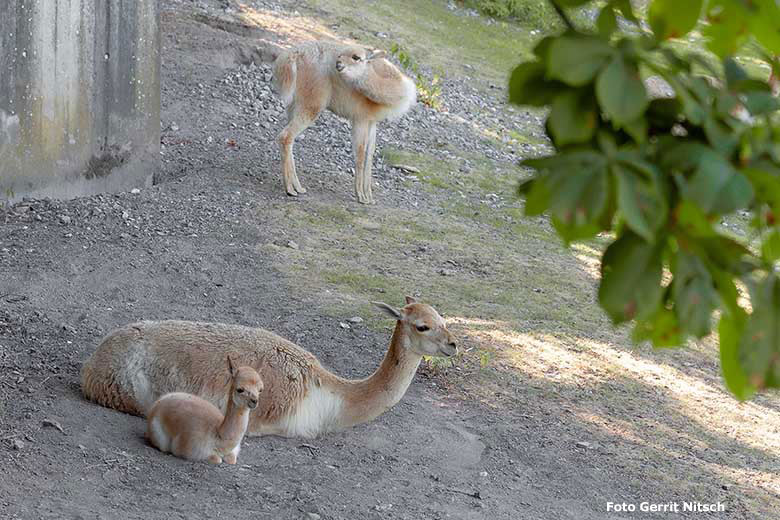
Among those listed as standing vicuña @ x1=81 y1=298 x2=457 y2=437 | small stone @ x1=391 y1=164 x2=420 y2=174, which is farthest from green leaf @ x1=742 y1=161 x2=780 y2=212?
small stone @ x1=391 y1=164 x2=420 y2=174

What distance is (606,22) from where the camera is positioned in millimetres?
1604

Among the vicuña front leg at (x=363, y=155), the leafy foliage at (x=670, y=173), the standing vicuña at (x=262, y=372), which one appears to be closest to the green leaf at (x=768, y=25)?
the leafy foliage at (x=670, y=173)

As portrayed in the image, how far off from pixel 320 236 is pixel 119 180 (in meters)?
1.88

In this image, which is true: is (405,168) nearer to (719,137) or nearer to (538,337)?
(538,337)

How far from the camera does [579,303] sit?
8.90 metres

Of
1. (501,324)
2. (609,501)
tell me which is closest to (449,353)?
(609,501)

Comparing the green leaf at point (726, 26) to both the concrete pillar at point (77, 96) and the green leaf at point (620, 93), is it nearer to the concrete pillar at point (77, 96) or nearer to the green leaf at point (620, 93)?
the green leaf at point (620, 93)

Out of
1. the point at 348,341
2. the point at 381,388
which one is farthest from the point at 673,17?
the point at 348,341

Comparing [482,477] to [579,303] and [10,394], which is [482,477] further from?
[579,303]

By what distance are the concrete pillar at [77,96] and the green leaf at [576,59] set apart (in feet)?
24.7

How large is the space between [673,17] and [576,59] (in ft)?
0.52

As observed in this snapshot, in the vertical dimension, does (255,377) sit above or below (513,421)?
above

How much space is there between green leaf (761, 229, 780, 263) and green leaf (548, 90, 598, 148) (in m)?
0.32

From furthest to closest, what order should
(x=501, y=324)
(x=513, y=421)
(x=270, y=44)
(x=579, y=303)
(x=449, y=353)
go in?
(x=270, y=44), (x=579, y=303), (x=501, y=324), (x=513, y=421), (x=449, y=353)
